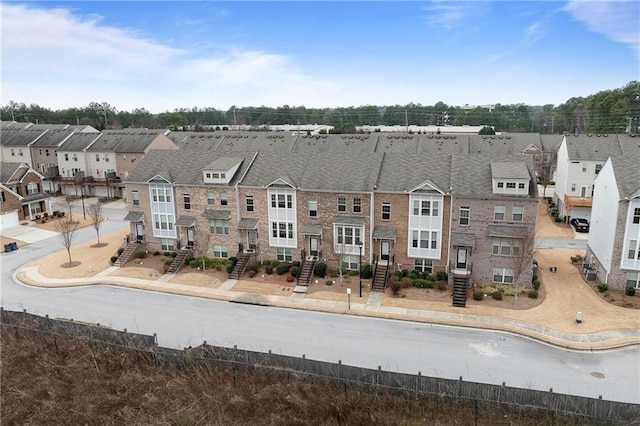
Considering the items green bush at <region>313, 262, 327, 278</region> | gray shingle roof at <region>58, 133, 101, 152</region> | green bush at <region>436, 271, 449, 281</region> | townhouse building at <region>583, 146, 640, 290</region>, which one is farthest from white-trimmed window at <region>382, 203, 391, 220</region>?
gray shingle roof at <region>58, 133, 101, 152</region>

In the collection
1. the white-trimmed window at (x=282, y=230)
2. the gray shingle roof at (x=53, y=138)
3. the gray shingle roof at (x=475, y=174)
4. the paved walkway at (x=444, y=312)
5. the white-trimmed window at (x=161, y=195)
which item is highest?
the gray shingle roof at (x=53, y=138)

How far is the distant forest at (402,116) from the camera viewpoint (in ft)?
345

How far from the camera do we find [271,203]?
37.3 m

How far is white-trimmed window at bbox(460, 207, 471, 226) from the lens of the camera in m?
33.0

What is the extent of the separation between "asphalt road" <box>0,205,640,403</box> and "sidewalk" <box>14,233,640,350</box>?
0.75 metres

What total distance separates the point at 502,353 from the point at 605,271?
42.4 feet

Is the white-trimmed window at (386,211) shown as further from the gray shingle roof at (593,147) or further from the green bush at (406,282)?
the gray shingle roof at (593,147)

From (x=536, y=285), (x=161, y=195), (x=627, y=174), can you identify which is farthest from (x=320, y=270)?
(x=627, y=174)

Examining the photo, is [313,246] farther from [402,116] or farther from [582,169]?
[402,116]

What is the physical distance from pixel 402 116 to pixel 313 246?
130378 mm

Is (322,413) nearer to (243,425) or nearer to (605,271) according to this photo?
(243,425)

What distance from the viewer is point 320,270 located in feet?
115

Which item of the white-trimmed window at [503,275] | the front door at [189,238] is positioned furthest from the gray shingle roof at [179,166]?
the white-trimmed window at [503,275]

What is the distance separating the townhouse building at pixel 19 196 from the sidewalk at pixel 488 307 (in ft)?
57.4
